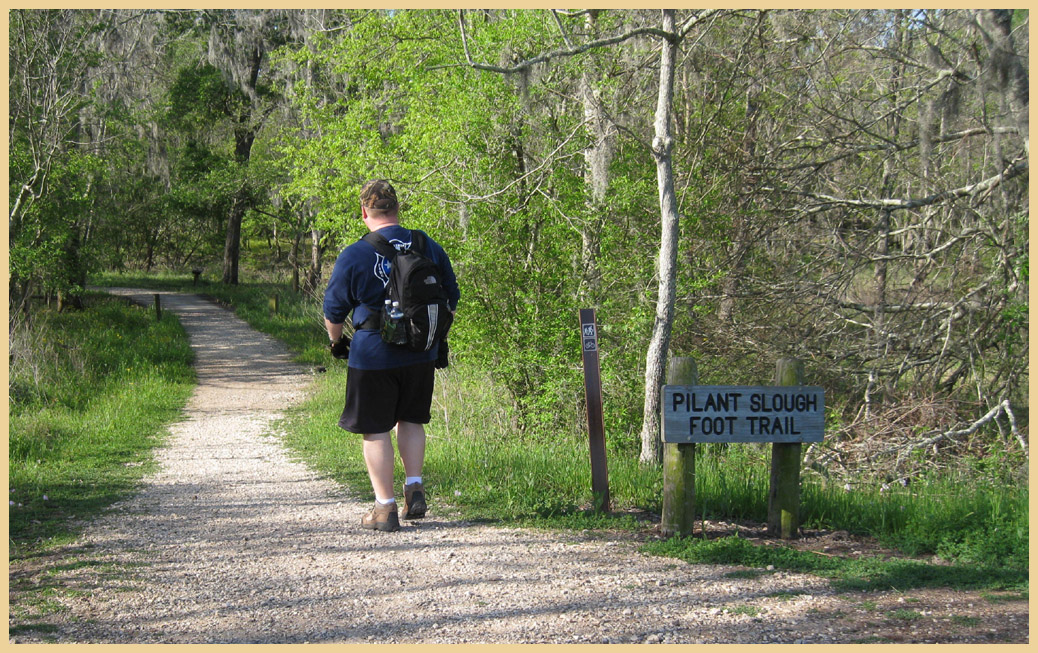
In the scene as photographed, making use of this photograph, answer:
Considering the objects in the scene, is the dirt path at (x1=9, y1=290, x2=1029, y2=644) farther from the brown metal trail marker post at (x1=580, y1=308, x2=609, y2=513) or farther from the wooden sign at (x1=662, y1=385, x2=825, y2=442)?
the wooden sign at (x1=662, y1=385, x2=825, y2=442)

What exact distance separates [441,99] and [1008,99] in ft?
18.8

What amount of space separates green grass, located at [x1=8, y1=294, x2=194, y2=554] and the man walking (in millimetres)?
1945

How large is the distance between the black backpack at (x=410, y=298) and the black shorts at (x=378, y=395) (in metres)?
0.22

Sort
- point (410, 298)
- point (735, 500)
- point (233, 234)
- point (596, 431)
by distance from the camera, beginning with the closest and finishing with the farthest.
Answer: point (410, 298)
point (596, 431)
point (735, 500)
point (233, 234)

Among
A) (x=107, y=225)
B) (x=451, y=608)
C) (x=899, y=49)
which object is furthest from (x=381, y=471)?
(x=107, y=225)

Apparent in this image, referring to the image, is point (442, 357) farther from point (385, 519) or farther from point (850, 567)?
point (850, 567)

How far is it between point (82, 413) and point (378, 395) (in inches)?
309

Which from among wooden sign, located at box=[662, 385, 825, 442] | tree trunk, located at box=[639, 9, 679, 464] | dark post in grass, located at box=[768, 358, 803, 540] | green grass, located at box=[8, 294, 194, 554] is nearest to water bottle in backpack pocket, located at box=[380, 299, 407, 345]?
wooden sign, located at box=[662, 385, 825, 442]

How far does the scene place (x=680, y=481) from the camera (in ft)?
17.0

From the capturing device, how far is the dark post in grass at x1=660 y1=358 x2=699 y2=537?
5.18 metres

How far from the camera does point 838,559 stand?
187 inches

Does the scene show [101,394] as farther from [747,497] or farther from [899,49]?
[899,49]

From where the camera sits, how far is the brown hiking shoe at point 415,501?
17.9 ft

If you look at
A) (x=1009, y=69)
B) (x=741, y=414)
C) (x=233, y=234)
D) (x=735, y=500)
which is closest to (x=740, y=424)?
(x=741, y=414)
